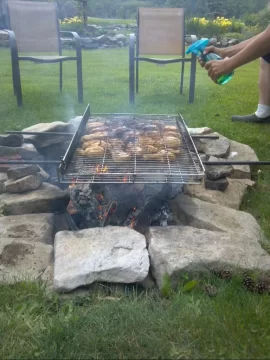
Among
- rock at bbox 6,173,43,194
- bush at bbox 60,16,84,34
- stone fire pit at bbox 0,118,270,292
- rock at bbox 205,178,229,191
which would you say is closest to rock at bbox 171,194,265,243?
stone fire pit at bbox 0,118,270,292

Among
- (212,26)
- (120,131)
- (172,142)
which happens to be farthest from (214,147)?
(212,26)

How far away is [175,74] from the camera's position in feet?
26.6

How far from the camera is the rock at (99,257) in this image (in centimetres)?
185

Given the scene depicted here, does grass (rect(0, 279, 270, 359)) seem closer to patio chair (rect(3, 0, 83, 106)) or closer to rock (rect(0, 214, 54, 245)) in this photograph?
rock (rect(0, 214, 54, 245))

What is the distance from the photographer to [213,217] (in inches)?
95.3

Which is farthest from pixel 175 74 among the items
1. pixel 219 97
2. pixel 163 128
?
pixel 163 128

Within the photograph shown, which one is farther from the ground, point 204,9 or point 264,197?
point 204,9

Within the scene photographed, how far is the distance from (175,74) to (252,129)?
159 inches

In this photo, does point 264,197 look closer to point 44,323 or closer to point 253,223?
point 253,223

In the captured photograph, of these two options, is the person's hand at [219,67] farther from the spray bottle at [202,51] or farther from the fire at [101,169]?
the fire at [101,169]

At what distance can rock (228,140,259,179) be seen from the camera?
3158 mm

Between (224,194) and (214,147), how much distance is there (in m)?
0.73

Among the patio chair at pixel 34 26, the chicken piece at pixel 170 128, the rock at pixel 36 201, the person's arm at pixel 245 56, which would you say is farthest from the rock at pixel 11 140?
the patio chair at pixel 34 26

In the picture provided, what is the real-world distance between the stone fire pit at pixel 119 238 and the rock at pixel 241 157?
17 cm
